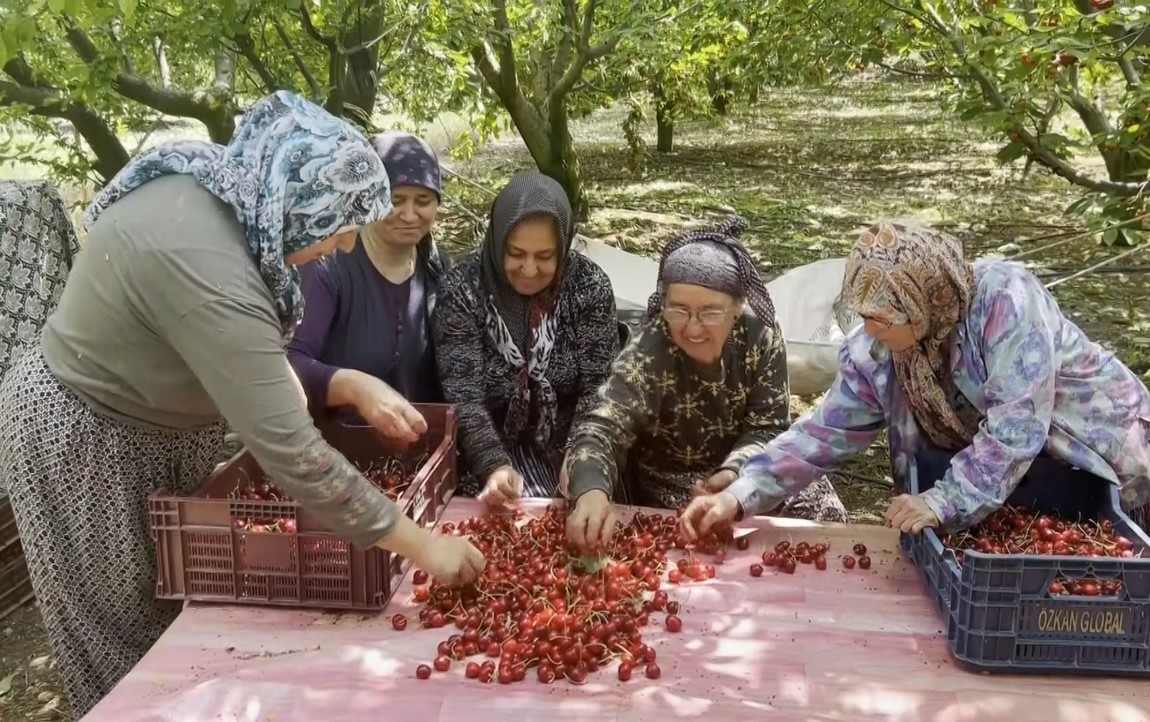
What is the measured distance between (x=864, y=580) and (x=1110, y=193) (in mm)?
3838

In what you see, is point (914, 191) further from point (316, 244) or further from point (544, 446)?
point (316, 244)

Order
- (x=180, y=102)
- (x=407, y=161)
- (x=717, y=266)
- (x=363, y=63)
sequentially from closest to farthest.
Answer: (x=717, y=266)
(x=407, y=161)
(x=180, y=102)
(x=363, y=63)

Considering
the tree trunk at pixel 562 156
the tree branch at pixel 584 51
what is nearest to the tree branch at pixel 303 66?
the tree branch at pixel 584 51

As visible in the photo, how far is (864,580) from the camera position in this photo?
2252 mm

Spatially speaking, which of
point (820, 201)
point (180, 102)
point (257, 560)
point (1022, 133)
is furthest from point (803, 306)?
point (820, 201)

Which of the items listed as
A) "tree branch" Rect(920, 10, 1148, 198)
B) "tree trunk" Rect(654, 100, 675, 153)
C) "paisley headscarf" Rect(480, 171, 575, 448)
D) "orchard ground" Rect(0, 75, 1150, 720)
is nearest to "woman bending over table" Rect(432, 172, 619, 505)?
"paisley headscarf" Rect(480, 171, 575, 448)

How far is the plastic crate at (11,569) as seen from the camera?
343 centimetres

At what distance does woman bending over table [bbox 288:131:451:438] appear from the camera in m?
3.12

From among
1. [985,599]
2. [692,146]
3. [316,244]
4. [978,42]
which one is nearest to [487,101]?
[978,42]

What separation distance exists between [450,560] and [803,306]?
3.43 metres

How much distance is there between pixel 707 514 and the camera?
7.80ft

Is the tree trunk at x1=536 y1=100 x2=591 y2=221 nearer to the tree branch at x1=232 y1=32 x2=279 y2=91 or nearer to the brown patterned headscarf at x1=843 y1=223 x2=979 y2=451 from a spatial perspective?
the tree branch at x1=232 y1=32 x2=279 y2=91

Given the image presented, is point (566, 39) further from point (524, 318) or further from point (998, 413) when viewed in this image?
point (998, 413)

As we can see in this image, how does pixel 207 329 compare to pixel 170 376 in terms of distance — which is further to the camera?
pixel 170 376
